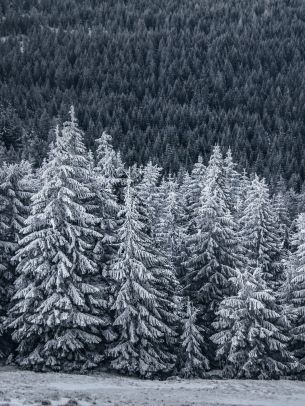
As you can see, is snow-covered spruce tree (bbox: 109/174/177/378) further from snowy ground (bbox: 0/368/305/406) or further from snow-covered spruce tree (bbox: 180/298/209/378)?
snowy ground (bbox: 0/368/305/406)

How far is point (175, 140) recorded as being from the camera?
183375 mm

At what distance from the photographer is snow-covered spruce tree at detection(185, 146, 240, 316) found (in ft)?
102

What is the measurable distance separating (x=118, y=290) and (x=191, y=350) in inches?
204

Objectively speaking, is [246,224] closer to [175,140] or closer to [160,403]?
[160,403]

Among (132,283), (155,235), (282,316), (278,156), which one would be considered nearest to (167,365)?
(132,283)

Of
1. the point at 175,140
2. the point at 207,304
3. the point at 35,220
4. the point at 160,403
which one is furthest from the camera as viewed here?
the point at 175,140

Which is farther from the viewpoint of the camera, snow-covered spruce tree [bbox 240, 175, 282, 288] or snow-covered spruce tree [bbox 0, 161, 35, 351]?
snow-covered spruce tree [bbox 240, 175, 282, 288]

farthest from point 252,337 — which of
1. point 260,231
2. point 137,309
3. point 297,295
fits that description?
point 260,231

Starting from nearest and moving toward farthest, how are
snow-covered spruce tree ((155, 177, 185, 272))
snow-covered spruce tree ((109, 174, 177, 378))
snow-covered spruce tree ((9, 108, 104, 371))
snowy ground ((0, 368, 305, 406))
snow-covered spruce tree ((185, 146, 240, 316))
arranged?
1. snowy ground ((0, 368, 305, 406))
2. snow-covered spruce tree ((9, 108, 104, 371))
3. snow-covered spruce tree ((109, 174, 177, 378))
4. snow-covered spruce tree ((185, 146, 240, 316))
5. snow-covered spruce tree ((155, 177, 185, 272))

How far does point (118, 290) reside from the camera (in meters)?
27.1

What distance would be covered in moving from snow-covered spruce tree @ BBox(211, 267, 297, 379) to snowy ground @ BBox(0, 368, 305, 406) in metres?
2.57

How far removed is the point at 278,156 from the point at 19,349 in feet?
470

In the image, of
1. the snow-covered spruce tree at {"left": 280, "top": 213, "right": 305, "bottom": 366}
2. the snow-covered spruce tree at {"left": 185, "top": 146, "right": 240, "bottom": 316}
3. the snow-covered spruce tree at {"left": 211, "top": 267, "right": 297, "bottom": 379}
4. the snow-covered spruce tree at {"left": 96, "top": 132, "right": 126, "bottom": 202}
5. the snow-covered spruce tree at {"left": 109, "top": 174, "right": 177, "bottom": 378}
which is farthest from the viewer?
the snow-covered spruce tree at {"left": 185, "top": 146, "right": 240, "bottom": 316}

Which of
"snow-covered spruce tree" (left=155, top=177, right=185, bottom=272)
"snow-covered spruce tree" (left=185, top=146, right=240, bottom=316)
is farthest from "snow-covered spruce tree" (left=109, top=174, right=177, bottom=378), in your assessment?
"snow-covered spruce tree" (left=155, top=177, right=185, bottom=272)
